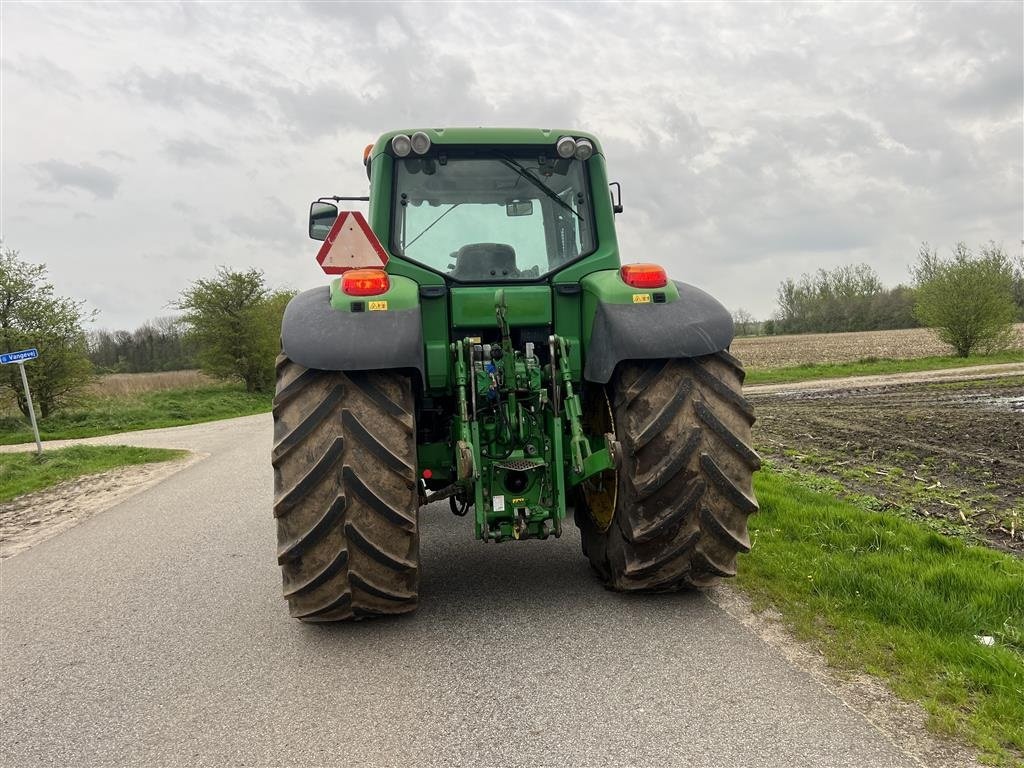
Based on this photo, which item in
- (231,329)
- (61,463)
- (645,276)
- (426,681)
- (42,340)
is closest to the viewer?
(426,681)

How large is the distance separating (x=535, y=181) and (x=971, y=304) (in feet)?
97.6

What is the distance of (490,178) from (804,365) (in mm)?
28840

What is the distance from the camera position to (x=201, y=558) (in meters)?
5.63

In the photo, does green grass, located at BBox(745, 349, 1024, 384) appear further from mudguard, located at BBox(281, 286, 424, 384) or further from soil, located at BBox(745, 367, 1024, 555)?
mudguard, located at BBox(281, 286, 424, 384)

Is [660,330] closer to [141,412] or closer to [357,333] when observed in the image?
[357,333]

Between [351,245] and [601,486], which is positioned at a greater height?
[351,245]

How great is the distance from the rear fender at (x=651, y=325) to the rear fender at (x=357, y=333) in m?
0.93

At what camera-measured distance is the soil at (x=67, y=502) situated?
7.46m

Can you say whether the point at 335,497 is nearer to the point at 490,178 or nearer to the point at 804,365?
the point at 490,178

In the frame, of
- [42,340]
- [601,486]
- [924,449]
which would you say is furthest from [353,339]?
[42,340]

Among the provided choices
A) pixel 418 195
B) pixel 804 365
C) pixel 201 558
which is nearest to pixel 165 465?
pixel 201 558

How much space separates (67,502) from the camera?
9.41 meters

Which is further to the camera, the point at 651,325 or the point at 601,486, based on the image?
the point at 601,486

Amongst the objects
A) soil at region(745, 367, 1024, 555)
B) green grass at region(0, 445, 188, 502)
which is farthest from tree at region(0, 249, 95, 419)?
soil at region(745, 367, 1024, 555)
